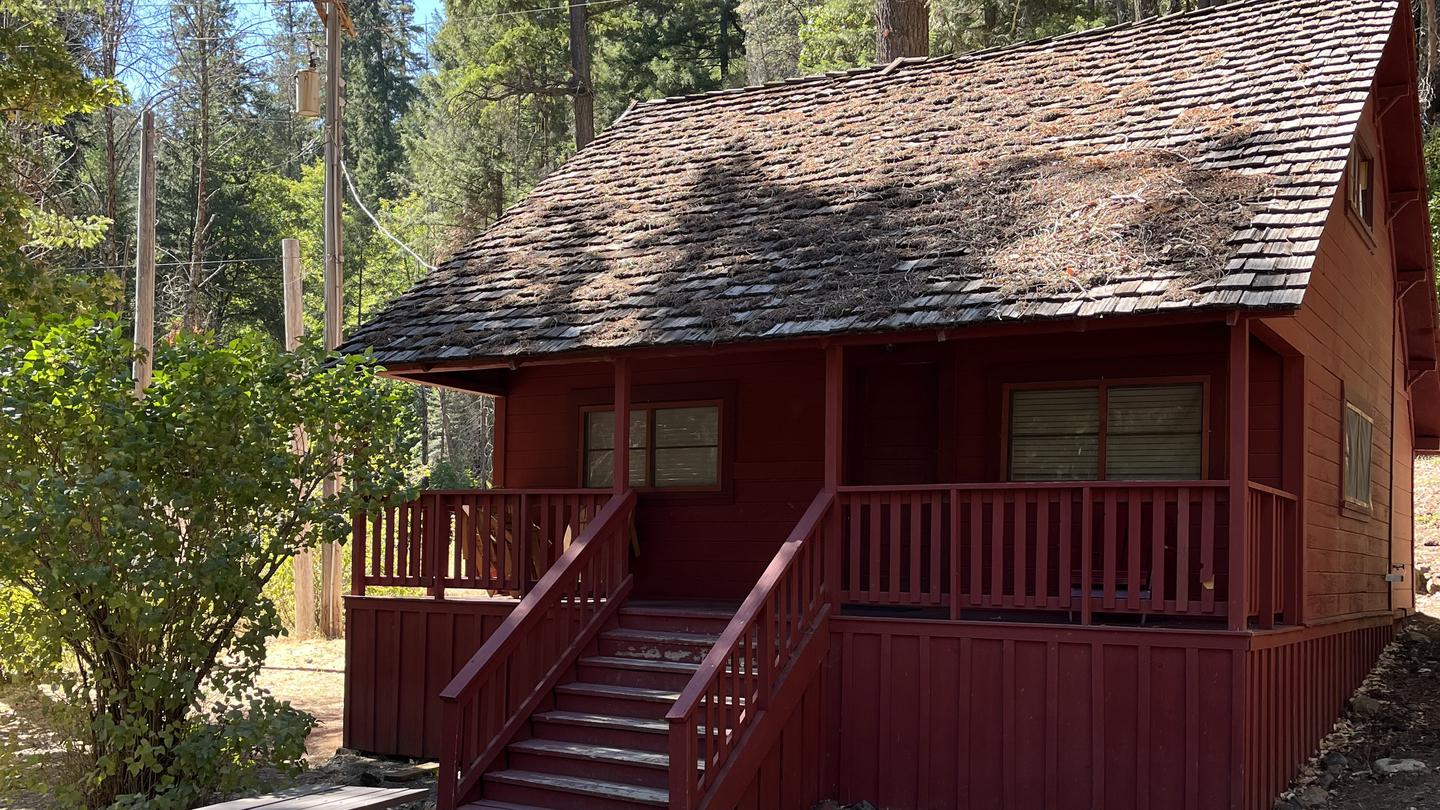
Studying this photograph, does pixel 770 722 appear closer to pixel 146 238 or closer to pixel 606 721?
pixel 606 721

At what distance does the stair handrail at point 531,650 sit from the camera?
8914mm

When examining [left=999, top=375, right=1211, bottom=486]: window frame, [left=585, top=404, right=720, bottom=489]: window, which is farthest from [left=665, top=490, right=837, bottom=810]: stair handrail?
[left=585, top=404, right=720, bottom=489]: window

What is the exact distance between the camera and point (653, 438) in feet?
41.6

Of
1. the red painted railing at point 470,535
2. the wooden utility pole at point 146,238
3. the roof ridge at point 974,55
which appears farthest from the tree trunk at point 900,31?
the wooden utility pole at point 146,238

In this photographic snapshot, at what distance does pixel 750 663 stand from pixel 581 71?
22630 millimetres

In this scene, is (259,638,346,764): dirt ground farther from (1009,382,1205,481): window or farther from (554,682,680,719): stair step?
(1009,382,1205,481): window

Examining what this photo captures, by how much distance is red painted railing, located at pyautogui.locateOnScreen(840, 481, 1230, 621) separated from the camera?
8344mm

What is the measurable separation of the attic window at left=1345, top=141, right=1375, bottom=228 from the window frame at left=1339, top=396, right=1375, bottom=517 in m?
1.77

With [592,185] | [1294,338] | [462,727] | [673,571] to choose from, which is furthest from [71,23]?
[1294,338]

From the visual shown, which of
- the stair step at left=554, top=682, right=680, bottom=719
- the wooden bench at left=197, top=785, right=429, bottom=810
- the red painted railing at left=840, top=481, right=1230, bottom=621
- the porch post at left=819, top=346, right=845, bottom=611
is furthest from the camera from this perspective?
the porch post at left=819, top=346, right=845, bottom=611

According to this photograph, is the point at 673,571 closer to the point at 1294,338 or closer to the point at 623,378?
the point at 623,378

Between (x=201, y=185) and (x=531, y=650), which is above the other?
(x=201, y=185)

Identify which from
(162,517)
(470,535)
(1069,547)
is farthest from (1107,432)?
(162,517)

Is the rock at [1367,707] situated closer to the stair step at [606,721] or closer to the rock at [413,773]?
the stair step at [606,721]
